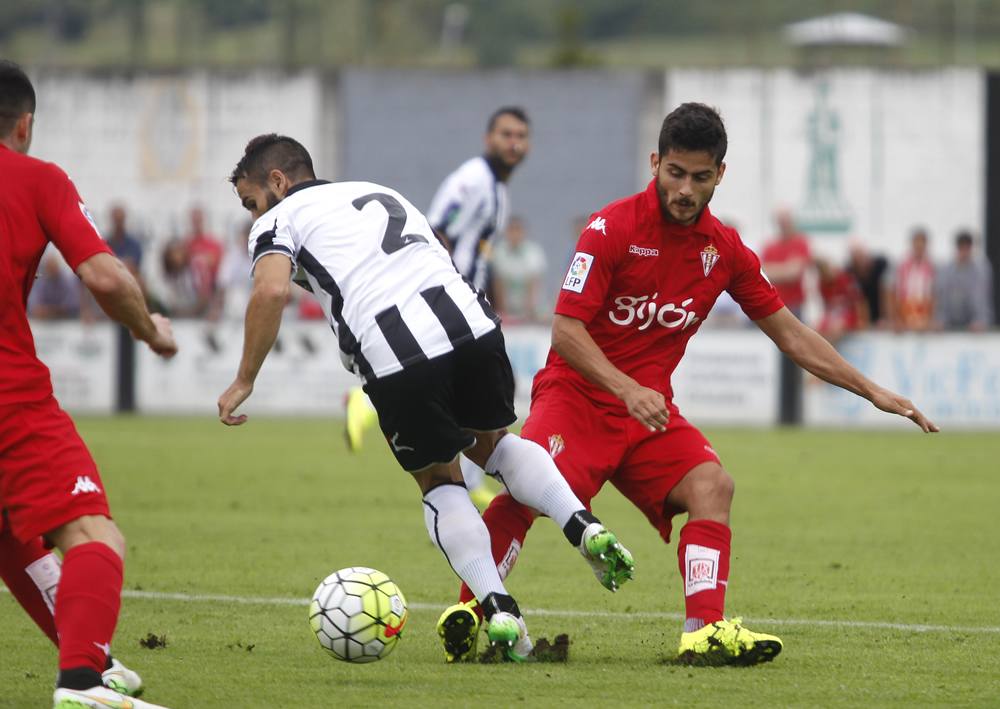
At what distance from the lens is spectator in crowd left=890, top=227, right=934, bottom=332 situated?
71.8ft

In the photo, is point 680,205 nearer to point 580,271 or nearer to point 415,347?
point 580,271

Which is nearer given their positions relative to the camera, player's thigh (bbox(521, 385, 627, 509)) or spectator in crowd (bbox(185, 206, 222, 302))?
player's thigh (bbox(521, 385, 627, 509))

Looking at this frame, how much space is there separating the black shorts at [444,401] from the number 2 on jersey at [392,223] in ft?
1.47

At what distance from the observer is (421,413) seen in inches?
236

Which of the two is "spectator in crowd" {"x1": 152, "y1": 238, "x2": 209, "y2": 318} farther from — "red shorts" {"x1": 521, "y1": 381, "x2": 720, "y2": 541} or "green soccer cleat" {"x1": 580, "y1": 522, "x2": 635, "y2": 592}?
"green soccer cleat" {"x1": 580, "y1": 522, "x2": 635, "y2": 592}

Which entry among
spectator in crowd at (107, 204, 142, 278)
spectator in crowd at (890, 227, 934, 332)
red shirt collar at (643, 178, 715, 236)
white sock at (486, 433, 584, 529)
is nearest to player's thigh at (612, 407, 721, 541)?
white sock at (486, 433, 584, 529)

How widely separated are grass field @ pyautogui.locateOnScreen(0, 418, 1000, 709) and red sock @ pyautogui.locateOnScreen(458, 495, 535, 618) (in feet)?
1.43

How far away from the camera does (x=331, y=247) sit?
610 cm

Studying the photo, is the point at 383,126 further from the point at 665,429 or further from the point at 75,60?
the point at 665,429

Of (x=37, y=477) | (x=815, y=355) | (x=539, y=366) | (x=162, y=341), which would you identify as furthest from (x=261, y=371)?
(x=37, y=477)

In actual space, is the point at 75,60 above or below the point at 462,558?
above

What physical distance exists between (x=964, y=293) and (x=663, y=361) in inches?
637

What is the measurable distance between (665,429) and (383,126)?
83.3ft

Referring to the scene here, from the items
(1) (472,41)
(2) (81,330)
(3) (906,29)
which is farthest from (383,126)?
(2) (81,330)
